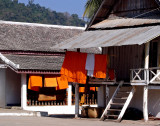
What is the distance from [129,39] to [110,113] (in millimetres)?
4703

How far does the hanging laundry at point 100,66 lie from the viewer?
89.6ft

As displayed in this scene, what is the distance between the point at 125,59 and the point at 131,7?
2603 millimetres

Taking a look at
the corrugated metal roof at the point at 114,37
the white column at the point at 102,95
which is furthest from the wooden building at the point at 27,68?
the corrugated metal roof at the point at 114,37

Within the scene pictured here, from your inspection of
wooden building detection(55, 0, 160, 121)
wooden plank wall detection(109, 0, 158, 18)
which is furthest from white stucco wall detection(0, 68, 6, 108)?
wooden plank wall detection(109, 0, 158, 18)

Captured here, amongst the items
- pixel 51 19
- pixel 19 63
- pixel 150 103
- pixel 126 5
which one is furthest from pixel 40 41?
pixel 51 19

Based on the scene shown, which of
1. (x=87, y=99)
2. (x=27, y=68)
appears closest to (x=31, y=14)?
(x=87, y=99)

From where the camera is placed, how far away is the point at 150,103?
1076 inches

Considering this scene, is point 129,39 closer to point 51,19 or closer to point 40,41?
point 40,41

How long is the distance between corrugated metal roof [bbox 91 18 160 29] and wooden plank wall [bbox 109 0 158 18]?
36 cm

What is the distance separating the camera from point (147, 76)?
25562 mm

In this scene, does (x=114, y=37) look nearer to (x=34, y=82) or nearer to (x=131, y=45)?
(x=131, y=45)

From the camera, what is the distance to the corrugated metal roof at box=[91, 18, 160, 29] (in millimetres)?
27183

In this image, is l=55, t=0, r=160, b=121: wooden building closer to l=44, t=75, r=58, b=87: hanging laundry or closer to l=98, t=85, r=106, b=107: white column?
l=98, t=85, r=106, b=107: white column

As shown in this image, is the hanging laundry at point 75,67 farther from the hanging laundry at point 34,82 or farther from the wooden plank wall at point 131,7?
the hanging laundry at point 34,82
